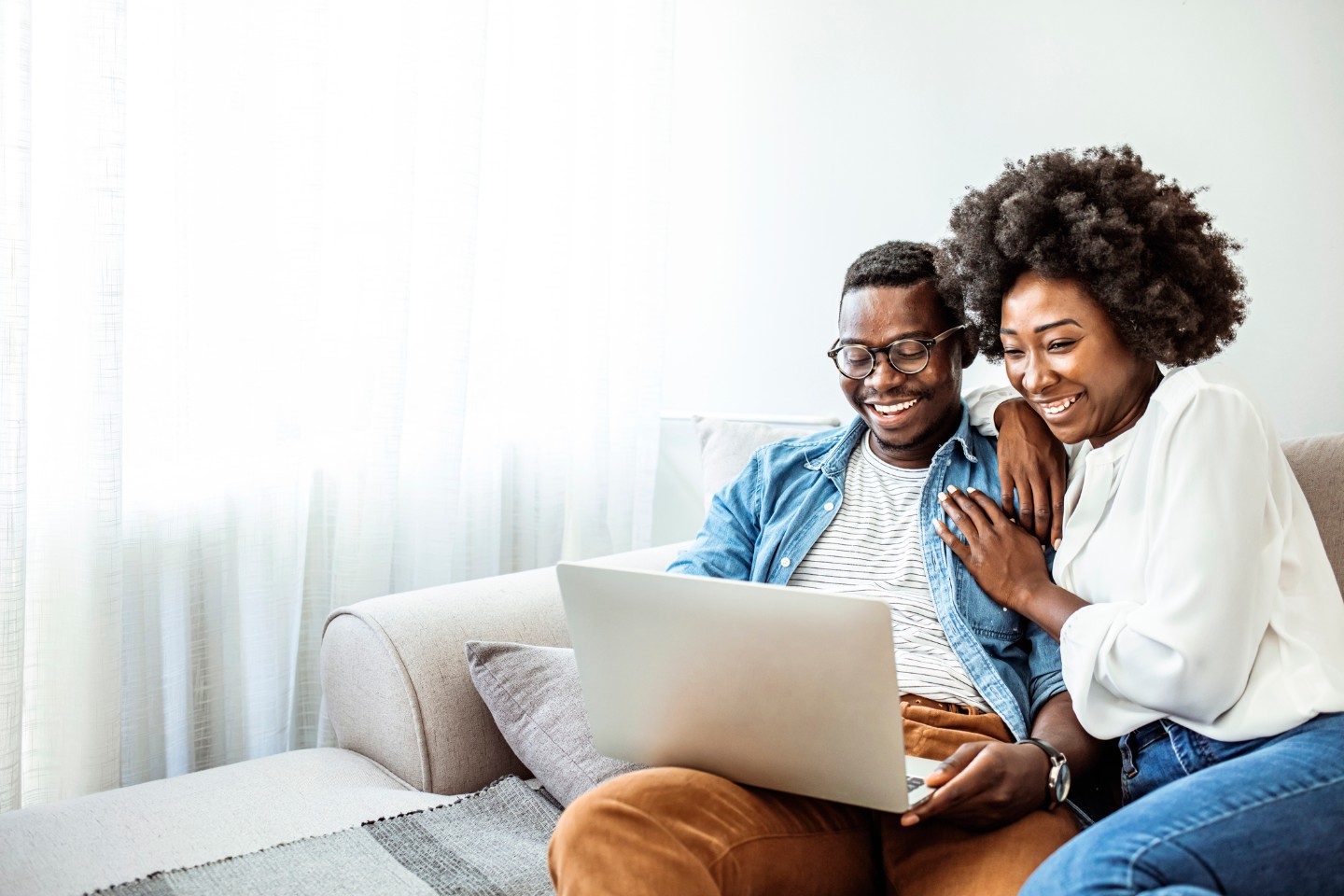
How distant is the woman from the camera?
0.94 metres

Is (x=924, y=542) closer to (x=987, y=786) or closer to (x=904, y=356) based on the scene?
(x=904, y=356)

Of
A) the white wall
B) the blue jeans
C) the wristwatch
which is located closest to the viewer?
the blue jeans

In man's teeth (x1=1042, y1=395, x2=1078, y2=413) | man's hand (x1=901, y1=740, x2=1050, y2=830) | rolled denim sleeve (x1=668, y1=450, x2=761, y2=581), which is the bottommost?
man's hand (x1=901, y1=740, x2=1050, y2=830)

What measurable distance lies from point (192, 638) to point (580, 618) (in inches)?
38.6

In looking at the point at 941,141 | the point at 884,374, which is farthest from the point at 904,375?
the point at 941,141

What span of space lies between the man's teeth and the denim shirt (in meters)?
0.19

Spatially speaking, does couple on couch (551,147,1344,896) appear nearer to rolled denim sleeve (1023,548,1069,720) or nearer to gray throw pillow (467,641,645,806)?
rolled denim sleeve (1023,548,1069,720)

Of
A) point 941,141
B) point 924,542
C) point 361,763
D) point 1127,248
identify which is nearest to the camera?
point 1127,248

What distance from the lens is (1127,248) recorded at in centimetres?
119

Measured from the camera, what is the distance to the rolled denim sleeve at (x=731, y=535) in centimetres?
152

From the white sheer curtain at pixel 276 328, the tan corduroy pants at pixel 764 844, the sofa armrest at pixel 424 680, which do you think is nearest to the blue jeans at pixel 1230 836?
the tan corduroy pants at pixel 764 844

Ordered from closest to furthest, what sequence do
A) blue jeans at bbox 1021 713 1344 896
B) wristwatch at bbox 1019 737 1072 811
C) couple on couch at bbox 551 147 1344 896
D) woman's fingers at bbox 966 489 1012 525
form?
blue jeans at bbox 1021 713 1344 896 → couple on couch at bbox 551 147 1344 896 → wristwatch at bbox 1019 737 1072 811 → woman's fingers at bbox 966 489 1012 525

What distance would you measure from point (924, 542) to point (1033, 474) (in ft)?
0.53

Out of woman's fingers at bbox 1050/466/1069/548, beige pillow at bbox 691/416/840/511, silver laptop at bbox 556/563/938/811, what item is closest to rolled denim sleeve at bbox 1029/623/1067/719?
woman's fingers at bbox 1050/466/1069/548
